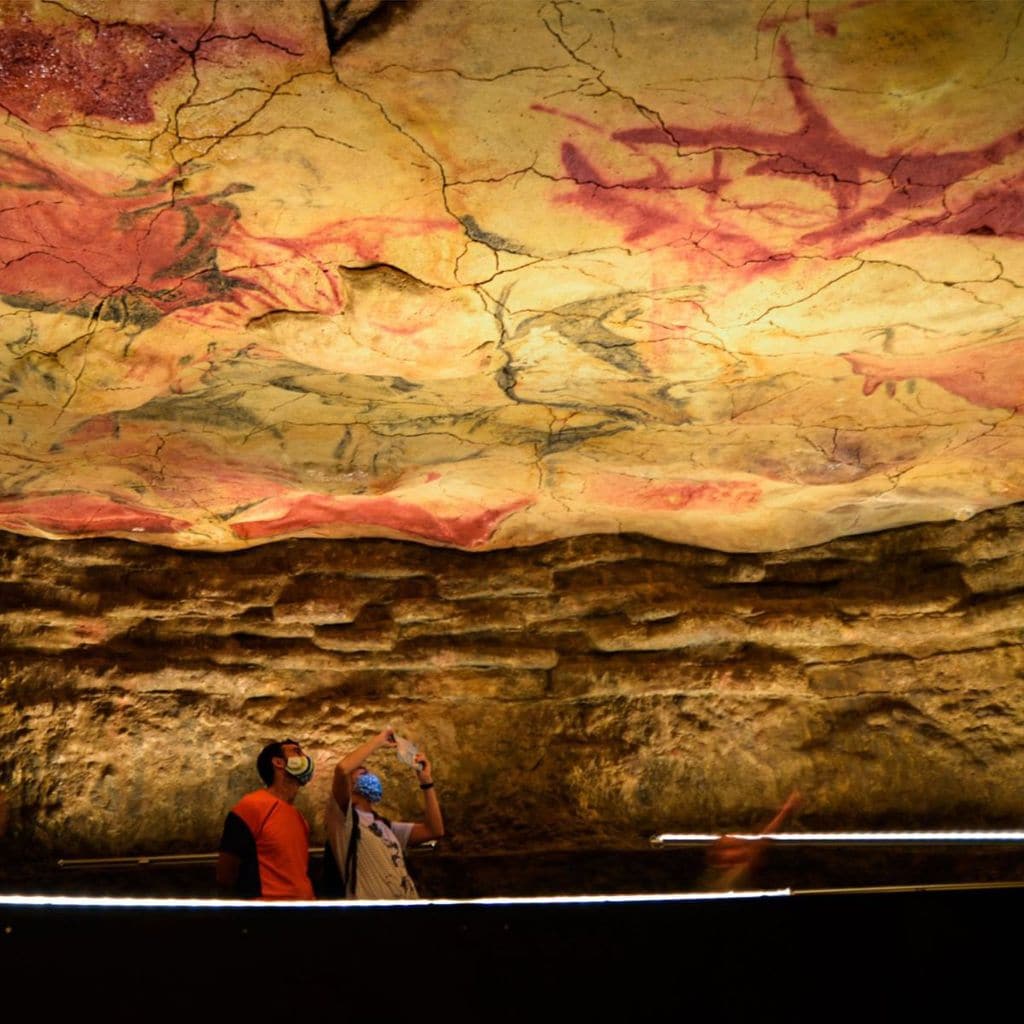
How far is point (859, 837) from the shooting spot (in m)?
3.23

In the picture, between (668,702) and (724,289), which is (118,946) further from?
(668,702)

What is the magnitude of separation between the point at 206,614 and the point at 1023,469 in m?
3.00

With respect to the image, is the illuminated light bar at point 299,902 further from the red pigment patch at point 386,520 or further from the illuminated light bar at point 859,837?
the red pigment patch at point 386,520

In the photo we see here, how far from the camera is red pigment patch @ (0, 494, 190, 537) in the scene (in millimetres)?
3557

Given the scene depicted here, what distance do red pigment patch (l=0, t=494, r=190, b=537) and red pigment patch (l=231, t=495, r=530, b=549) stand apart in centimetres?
30

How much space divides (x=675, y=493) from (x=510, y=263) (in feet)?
4.57

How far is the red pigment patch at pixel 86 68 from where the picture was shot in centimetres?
186

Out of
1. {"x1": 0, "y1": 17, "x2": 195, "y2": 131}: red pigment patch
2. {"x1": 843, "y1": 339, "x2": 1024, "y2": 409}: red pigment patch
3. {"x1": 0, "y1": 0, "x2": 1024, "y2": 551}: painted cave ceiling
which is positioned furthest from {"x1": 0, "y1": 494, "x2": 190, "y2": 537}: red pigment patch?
{"x1": 843, "y1": 339, "x2": 1024, "y2": 409}: red pigment patch

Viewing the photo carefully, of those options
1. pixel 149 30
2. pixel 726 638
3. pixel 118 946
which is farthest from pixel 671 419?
pixel 118 946

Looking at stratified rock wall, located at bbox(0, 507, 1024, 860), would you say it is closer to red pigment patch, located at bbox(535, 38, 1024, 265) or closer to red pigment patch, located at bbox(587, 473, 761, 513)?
red pigment patch, located at bbox(587, 473, 761, 513)

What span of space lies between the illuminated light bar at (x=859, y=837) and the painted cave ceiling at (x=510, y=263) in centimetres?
110

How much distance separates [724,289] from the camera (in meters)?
2.54

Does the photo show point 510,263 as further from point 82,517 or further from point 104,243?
point 82,517

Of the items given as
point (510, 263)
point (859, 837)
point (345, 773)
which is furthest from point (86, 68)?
point (859, 837)
